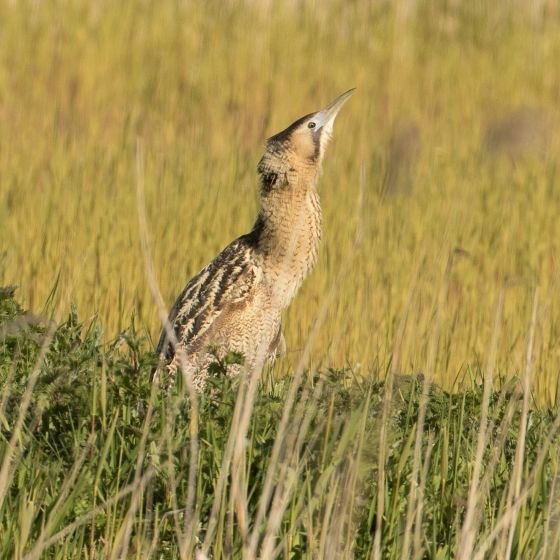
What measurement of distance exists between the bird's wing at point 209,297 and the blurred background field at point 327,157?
0.32m

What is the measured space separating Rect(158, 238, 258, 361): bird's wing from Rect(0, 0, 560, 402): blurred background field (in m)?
0.32

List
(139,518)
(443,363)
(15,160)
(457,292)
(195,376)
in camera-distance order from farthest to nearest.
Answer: (15,160), (457,292), (443,363), (195,376), (139,518)

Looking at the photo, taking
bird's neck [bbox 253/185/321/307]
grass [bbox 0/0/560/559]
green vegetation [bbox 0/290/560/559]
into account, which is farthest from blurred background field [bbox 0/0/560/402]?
green vegetation [bbox 0/290/560/559]

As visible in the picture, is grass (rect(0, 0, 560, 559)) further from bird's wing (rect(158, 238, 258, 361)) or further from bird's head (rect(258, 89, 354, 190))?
bird's head (rect(258, 89, 354, 190))

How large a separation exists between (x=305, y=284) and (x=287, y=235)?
1.44 meters

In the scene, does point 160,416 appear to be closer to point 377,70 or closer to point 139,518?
point 139,518

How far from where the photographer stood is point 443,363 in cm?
579

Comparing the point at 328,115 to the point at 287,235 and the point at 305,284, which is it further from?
the point at 305,284

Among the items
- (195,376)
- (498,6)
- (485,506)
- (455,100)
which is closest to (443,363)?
(195,376)

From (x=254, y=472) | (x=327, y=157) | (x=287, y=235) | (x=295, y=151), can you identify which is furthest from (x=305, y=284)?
(x=254, y=472)

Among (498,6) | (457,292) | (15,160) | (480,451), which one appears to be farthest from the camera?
(498,6)

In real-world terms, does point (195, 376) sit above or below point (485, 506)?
above

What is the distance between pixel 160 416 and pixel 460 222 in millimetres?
3540

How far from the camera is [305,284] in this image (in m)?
6.50
